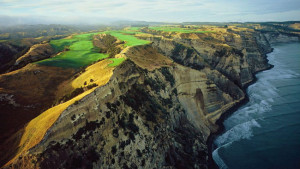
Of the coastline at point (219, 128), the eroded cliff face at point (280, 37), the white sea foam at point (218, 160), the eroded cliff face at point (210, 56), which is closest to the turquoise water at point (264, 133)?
the white sea foam at point (218, 160)

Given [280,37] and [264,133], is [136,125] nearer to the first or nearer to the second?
[264,133]

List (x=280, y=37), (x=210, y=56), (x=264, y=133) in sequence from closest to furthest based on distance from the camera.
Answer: (x=264, y=133)
(x=210, y=56)
(x=280, y=37)

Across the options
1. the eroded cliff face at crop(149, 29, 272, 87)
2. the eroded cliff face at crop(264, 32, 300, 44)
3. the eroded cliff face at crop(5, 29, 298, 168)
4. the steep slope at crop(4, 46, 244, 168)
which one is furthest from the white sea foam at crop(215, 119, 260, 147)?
the eroded cliff face at crop(264, 32, 300, 44)

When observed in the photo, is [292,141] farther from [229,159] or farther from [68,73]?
[68,73]

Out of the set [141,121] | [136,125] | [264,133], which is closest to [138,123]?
[136,125]

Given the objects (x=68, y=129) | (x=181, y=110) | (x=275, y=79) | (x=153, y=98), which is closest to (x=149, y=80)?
(x=153, y=98)

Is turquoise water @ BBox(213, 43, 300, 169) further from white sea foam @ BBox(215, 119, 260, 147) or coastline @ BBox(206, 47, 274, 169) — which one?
coastline @ BBox(206, 47, 274, 169)

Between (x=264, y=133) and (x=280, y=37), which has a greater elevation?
(x=280, y=37)
